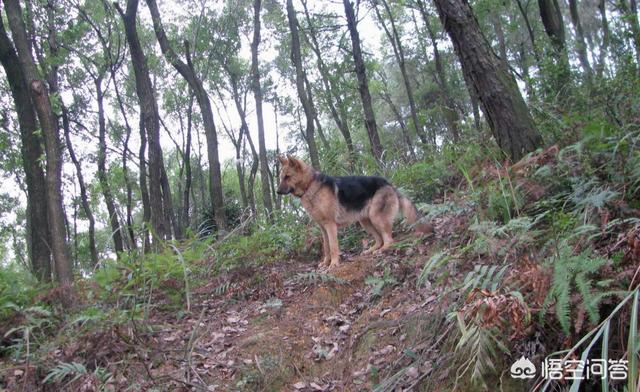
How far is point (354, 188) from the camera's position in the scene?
8078 millimetres

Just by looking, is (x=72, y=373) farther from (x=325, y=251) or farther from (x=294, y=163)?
(x=294, y=163)

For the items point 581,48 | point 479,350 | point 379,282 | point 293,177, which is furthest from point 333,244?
point 581,48

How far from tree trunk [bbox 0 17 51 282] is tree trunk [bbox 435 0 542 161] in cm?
821

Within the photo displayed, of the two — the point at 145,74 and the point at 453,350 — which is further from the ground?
the point at 145,74

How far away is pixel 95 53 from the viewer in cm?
2516

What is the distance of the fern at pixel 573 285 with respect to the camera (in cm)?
286

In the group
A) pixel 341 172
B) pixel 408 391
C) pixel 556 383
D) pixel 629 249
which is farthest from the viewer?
pixel 341 172

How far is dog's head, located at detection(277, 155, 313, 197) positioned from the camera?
801 cm

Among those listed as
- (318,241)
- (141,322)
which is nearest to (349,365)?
(141,322)

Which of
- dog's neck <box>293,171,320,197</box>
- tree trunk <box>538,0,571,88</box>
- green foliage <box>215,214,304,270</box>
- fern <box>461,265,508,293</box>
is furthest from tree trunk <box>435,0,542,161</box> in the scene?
green foliage <box>215,214,304,270</box>

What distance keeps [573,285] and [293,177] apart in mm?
5329

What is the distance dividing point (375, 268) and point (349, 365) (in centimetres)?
217

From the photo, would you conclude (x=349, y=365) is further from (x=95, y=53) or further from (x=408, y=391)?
(x=95, y=53)

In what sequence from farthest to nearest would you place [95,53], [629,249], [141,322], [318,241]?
[95,53] → [318,241] → [141,322] → [629,249]
